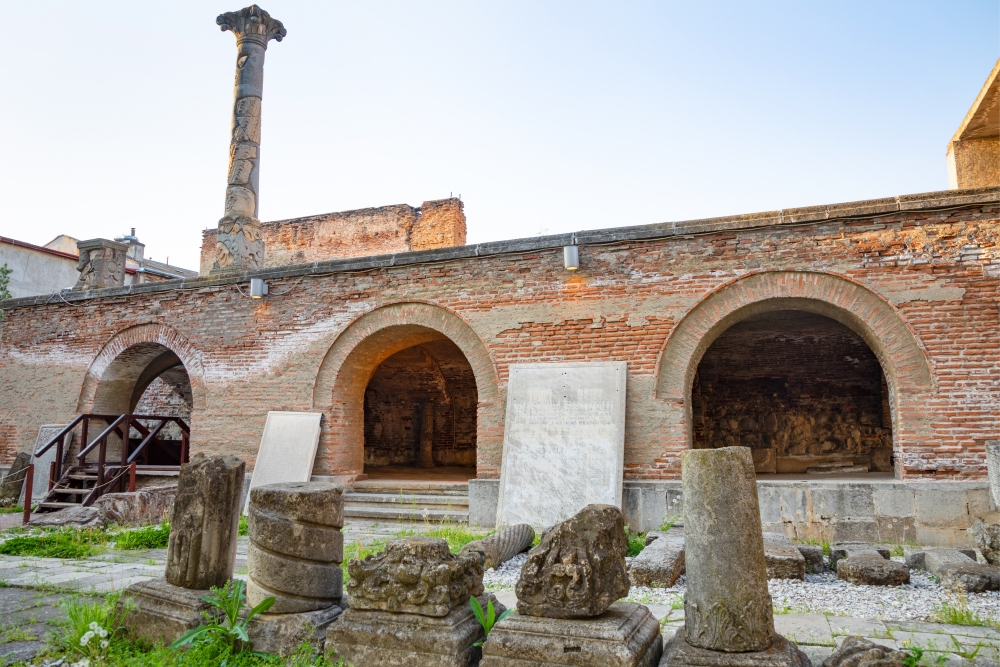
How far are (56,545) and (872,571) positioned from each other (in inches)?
315

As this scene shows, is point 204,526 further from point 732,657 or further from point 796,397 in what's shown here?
point 796,397

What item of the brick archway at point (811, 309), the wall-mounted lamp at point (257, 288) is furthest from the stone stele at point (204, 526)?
the wall-mounted lamp at point (257, 288)

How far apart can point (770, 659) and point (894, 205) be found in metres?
6.49

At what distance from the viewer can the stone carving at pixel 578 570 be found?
347cm

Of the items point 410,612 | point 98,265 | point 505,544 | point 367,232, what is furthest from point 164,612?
point 367,232

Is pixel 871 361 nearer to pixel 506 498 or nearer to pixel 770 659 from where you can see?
pixel 506 498

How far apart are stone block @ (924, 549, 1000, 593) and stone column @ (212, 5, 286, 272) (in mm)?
10382

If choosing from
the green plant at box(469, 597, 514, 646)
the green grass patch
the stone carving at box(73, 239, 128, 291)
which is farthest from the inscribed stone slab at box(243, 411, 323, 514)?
the green plant at box(469, 597, 514, 646)

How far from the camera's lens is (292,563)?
403cm

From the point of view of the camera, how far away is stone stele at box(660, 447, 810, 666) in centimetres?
316

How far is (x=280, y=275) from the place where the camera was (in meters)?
10.8

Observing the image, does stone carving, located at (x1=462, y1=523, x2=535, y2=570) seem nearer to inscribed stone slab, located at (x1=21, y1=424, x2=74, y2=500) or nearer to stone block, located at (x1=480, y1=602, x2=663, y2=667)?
stone block, located at (x1=480, y1=602, x2=663, y2=667)

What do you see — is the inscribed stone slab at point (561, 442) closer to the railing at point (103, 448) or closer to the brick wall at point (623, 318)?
the brick wall at point (623, 318)

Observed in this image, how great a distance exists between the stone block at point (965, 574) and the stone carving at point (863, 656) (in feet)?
7.98
